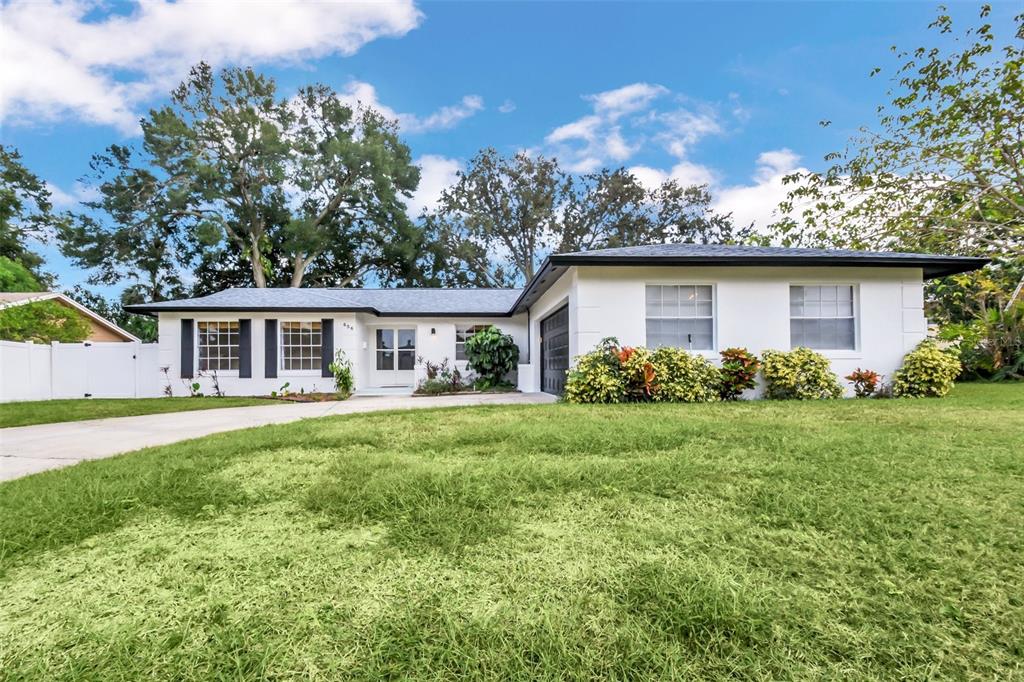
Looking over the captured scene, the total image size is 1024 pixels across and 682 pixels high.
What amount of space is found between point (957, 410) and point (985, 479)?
172 inches

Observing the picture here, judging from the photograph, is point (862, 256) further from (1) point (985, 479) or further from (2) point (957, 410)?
(1) point (985, 479)

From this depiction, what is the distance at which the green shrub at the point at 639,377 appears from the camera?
816 centimetres

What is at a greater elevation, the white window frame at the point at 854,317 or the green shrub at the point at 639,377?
the white window frame at the point at 854,317

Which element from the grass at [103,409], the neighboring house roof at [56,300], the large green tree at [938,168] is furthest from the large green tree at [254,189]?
the large green tree at [938,168]

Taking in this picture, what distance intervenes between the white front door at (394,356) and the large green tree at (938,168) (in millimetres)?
11513

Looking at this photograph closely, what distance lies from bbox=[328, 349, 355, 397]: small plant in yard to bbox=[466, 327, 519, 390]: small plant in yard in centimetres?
340

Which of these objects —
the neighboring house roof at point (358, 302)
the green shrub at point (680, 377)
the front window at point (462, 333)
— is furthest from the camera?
the front window at point (462, 333)

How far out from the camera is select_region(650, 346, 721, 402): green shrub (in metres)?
8.24

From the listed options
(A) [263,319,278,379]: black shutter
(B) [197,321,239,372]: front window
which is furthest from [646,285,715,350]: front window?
(B) [197,321,239,372]: front window

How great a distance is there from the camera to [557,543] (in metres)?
2.39

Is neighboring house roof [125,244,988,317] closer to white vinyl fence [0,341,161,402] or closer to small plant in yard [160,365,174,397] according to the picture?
small plant in yard [160,365,174,397]

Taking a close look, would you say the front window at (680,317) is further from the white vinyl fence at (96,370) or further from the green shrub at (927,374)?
the white vinyl fence at (96,370)

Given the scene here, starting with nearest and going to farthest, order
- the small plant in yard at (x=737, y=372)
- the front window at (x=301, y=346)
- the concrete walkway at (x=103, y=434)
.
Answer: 1. the concrete walkway at (x=103, y=434)
2. the small plant in yard at (x=737, y=372)
3. the front window at (x=301, y=346)

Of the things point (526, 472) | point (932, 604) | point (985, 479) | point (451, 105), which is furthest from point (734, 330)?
point (451, 105)
